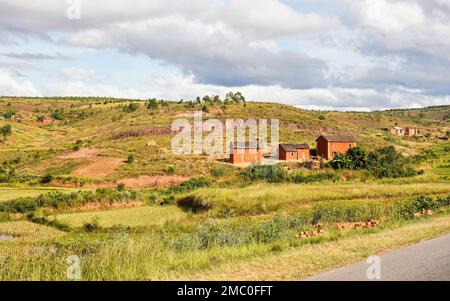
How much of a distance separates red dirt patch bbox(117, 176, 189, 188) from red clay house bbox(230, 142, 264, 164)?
10.9m

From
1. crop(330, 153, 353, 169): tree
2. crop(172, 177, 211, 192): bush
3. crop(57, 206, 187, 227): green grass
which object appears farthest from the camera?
crop(330, 153, 353, 169): tree

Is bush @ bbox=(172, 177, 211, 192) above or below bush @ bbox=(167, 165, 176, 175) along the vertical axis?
below


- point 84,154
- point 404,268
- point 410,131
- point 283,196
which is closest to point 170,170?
point 84,154

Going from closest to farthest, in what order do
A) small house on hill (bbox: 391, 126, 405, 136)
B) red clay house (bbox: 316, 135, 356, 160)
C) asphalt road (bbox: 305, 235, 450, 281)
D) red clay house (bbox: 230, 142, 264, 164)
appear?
asphalt road (bbox: 305, 235, 450, 281), red clay house (bbox: 230, 142, 264, 164), red clay house (bbox: 316, 135, 356, 160), small house on hill (bbox: 391, 126, 405, 136)

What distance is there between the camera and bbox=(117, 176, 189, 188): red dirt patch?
65000 millimetres

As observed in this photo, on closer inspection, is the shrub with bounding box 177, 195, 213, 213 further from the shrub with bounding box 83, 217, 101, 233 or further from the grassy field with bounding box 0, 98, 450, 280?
the shrub with bounding box 83, 217, 101, 233

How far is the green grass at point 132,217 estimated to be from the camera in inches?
1528

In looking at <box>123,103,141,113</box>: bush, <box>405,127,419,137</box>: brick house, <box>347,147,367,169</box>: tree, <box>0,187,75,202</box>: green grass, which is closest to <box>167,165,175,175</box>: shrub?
<box>0,187,75,202</box>: green grass

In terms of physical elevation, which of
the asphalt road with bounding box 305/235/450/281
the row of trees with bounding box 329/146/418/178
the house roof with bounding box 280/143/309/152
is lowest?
the row of trees with bounding box 329/146/418/178

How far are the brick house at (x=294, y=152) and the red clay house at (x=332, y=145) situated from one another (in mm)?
2693
